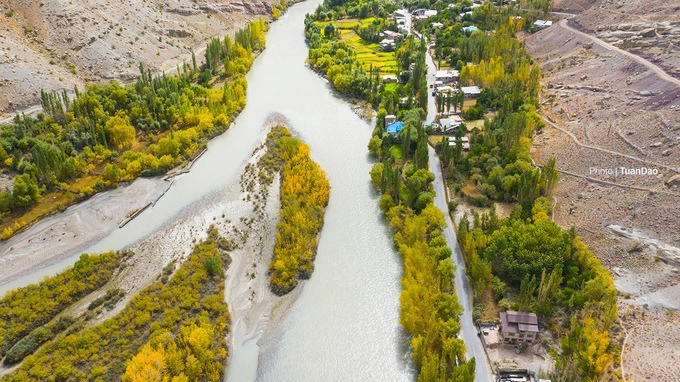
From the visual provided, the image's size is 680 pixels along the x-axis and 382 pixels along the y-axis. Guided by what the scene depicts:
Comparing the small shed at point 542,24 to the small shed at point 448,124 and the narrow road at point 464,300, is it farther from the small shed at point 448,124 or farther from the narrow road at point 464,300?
the narrow road at point 464,300

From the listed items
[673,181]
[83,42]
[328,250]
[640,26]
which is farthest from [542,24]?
[83,42]

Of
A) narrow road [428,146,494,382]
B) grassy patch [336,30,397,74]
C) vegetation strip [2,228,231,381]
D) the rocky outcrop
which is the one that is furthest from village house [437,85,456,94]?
the rocky outcrop

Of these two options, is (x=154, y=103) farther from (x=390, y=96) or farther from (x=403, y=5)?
(x=403, y=5)

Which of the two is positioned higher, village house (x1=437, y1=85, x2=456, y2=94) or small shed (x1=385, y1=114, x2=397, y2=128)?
village house (x1=437, y1=85, x2=456, y2=94)

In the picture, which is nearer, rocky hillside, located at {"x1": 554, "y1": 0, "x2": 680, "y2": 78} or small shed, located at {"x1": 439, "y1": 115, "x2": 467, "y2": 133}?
small shed, located at {"x1": 439, "y1": 115, "x2": 467, "y2": 133}

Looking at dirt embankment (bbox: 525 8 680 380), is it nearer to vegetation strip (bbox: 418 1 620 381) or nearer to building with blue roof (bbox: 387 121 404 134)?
vegetation strip (bbox: 418 1 620 381)

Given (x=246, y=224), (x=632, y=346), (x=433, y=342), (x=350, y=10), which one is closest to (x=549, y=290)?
(x=632, y=346)
